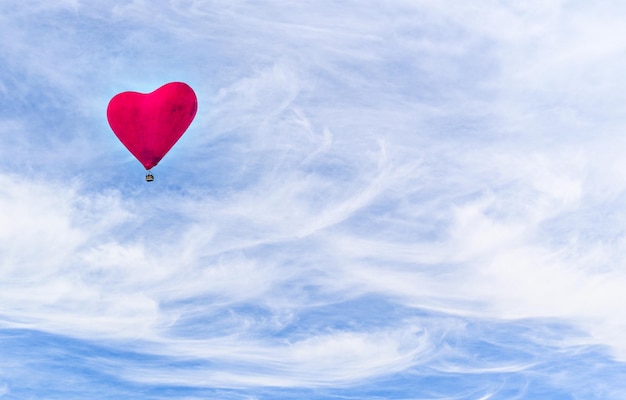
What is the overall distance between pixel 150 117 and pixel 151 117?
9 centimetres

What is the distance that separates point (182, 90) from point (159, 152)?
5.96 metres

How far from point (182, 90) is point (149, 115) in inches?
146

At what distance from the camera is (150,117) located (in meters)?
87.7

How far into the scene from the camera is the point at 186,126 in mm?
89312

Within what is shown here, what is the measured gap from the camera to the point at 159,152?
88.3m

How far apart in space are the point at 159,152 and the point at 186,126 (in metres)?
3.49

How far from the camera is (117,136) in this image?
293 ft

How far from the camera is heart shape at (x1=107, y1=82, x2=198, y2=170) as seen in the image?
288 feet

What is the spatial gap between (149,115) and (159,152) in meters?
3.43

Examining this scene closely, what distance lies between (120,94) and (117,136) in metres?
3.86

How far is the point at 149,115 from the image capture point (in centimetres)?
8769

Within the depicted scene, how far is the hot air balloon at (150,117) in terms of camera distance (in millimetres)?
87688

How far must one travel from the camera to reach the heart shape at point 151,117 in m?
87.7

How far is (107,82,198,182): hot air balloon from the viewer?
87688 millimetres
